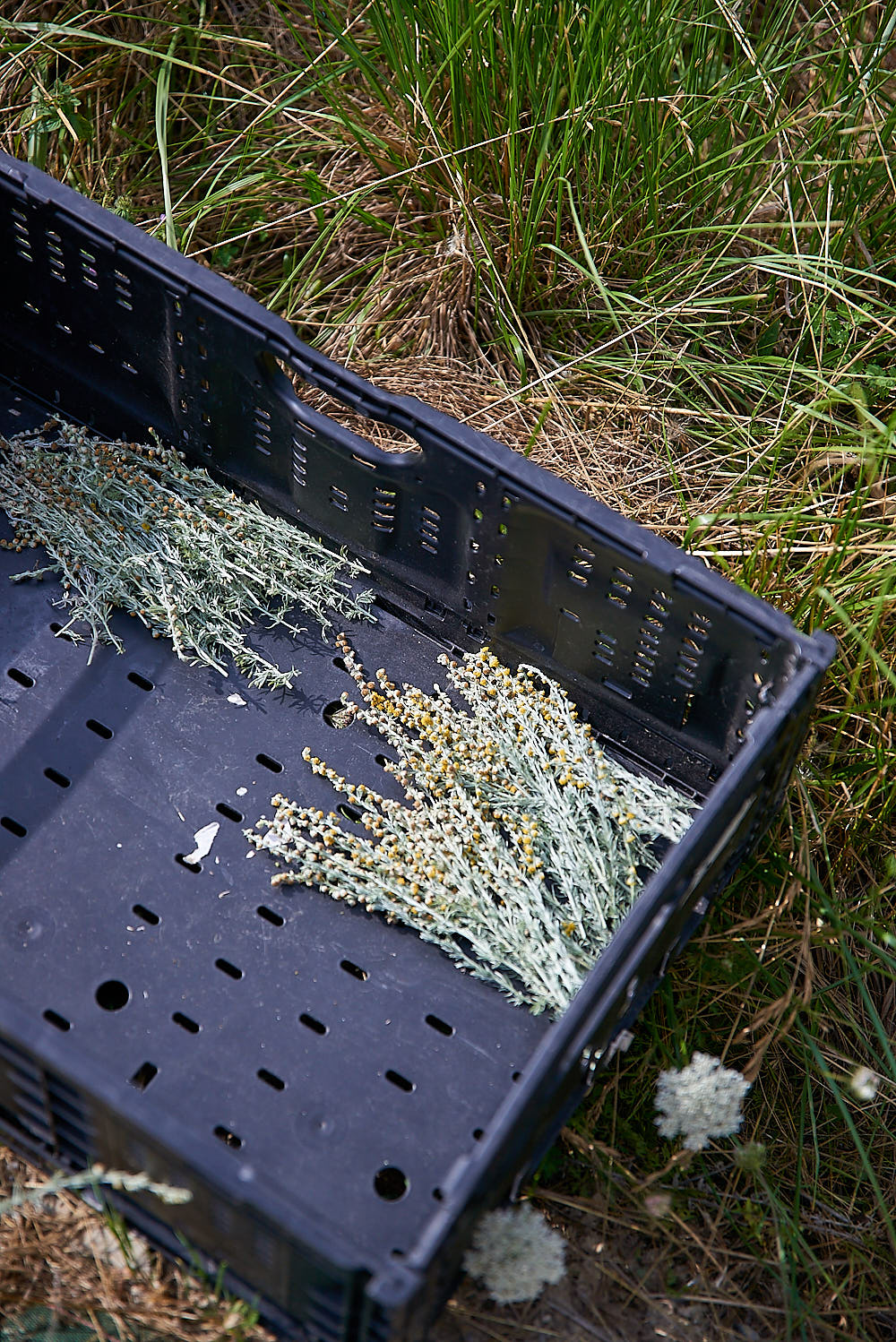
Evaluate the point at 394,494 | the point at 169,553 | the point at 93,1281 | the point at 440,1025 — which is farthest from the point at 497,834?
the point at 93,1281

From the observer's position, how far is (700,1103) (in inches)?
80.3

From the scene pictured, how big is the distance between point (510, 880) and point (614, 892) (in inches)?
7.1

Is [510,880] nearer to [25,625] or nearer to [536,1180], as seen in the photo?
[536,1180]

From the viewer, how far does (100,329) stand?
2.48 m

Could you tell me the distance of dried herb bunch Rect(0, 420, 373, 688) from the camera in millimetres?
2426

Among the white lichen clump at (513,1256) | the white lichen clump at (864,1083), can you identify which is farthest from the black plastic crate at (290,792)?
the white lichen clump at (864,1083)

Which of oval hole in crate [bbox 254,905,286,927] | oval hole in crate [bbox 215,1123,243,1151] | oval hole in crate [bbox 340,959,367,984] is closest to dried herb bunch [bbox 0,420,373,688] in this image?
oval hole in crate [bbox 254,905,286,927]

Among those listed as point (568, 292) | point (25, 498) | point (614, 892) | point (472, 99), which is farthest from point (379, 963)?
point (472, 99)

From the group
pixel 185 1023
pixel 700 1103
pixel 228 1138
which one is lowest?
pixel 228 1138

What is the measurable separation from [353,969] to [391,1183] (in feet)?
1.16

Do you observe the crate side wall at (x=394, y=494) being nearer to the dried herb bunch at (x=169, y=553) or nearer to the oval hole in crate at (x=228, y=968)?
the dried herb bunch at (x=169, y=553)

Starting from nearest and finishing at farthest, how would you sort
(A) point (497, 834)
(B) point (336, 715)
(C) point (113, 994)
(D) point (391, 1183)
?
(D) point (391, 1183) → (C) point (113, 994) → (A) point (497, 834) → (B) point (336, 715)

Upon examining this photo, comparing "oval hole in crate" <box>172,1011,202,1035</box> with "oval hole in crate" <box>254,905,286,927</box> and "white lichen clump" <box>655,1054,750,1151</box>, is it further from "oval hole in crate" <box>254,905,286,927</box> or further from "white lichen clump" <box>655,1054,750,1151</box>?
"white lichen clump" <box>655,1054,750,1151</box>

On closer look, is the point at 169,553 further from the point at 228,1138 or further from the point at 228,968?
the point at 228,1138
